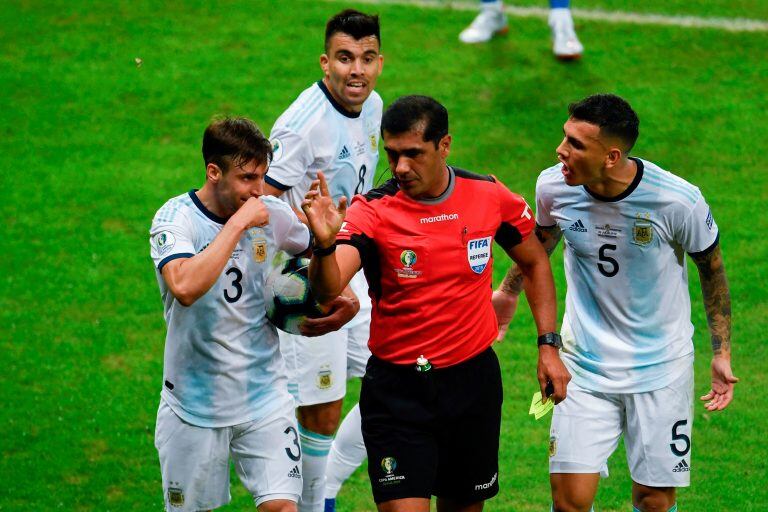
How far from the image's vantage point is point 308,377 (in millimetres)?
7500

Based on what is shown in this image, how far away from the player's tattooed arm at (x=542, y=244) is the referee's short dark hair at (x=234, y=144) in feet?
5.38

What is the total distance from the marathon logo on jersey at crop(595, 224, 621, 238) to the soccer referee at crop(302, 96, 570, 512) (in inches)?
23.7

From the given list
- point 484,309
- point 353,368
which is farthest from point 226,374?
point 353,368

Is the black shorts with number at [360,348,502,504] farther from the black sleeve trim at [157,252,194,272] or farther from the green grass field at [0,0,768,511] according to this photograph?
the green grass field at [0,0,768,511]

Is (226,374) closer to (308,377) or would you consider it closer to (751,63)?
(308,377)

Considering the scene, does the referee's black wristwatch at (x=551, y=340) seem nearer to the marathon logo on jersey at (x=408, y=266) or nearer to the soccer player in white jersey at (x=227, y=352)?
the marathon logo on jersey at (x=408, y=266)

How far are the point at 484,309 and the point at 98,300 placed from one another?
19.2 feet

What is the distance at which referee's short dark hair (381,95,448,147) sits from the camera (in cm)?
582

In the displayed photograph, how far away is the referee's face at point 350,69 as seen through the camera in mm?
7613

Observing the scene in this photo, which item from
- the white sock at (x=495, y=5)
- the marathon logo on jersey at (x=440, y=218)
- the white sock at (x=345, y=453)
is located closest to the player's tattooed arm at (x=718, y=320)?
the marathon logo on jersey at (x=440, y=218)

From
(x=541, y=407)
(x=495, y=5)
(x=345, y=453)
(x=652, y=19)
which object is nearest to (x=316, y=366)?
(x=345, y=453)

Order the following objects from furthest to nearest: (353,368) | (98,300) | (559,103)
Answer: (559,103), (98,300), (353,368)

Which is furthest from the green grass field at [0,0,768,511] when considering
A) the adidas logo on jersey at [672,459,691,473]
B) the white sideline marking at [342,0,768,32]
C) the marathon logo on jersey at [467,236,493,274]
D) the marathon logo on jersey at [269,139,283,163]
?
the marathon logo on jersey at [467,236,493,274]

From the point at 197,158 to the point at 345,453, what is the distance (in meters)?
6.51
